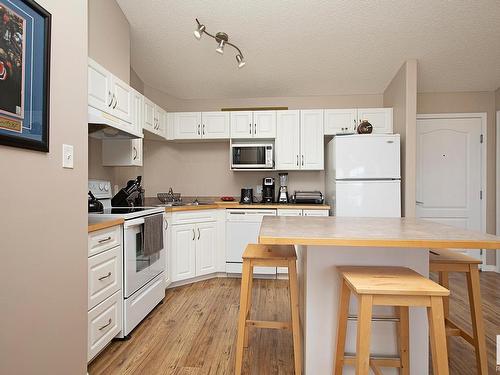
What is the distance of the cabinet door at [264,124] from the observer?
369 cm

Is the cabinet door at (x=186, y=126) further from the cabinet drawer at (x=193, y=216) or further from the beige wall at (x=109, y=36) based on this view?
the cabinet drawer at (x=193, y=216)

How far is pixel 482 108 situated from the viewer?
3.88 metres

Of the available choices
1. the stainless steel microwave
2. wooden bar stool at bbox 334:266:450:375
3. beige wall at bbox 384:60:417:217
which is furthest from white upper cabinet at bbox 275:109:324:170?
wooden bar stool at bbox 334:266:450:375

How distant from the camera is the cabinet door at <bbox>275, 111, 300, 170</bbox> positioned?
3.67 metres

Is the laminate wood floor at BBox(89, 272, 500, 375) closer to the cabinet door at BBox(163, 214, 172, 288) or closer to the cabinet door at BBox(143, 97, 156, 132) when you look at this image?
the cabinet door at BBox(163, 214, 172, 288)

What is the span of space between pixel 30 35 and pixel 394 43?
10.7ft

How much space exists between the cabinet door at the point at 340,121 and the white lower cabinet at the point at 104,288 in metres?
2.81

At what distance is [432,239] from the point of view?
3.84ft

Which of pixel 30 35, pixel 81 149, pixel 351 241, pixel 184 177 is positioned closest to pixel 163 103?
pixel 184 177

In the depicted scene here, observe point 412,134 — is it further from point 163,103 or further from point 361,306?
point 163,103

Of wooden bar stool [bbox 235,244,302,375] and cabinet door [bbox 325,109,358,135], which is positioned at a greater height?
cabinet door [bbox 325,109,358,135]

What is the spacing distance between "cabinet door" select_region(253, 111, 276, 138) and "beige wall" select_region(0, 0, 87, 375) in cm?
238

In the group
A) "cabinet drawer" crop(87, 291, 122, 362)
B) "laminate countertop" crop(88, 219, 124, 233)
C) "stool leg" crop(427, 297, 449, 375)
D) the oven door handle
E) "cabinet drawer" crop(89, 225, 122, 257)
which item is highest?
"laminate countertop" crop(88, 219, 124, 233)

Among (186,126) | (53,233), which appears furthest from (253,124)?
(53,233)
